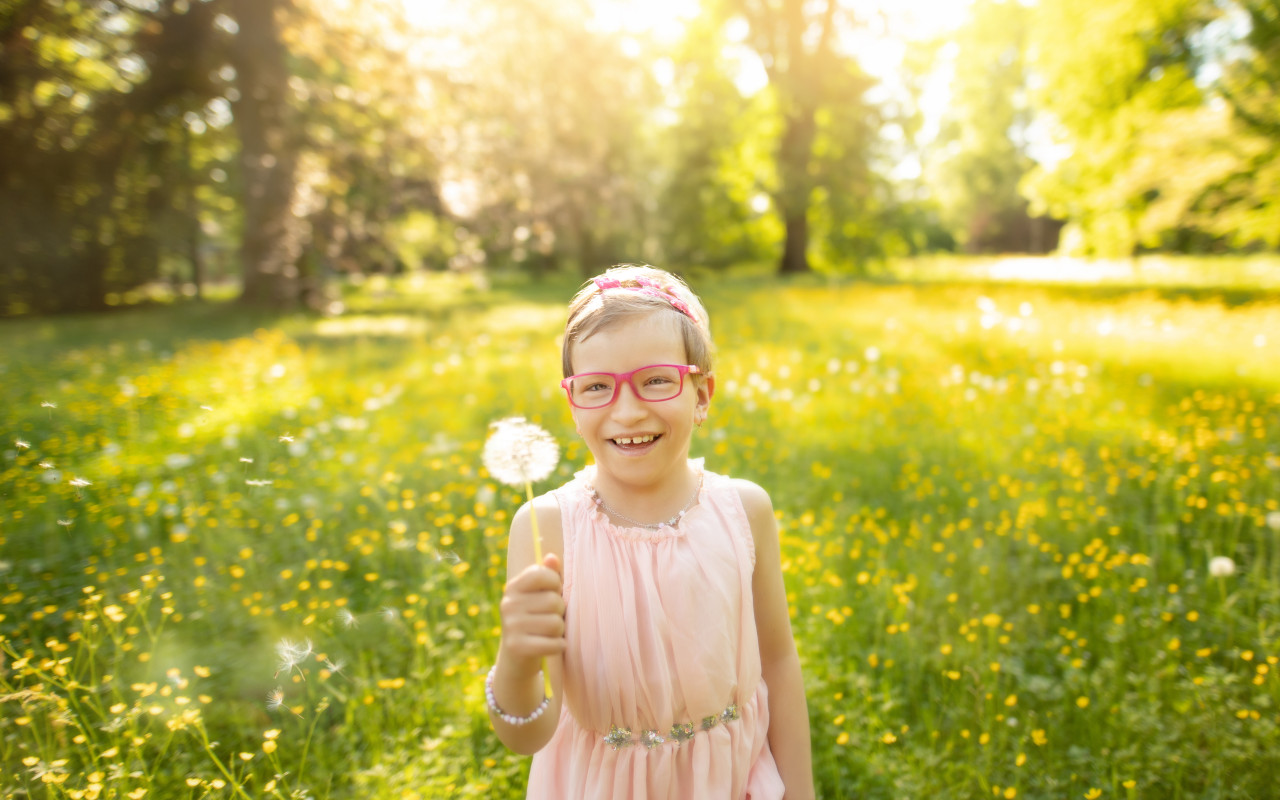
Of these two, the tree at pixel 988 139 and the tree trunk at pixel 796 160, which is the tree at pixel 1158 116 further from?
the tree trunk at pixel 796 160

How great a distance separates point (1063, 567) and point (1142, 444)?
6.44ft

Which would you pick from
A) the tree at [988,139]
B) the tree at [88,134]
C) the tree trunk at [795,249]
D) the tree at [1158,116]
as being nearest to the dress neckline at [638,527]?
the tree at [88,134]

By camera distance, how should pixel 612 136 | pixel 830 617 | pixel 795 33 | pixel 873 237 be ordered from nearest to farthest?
pixel 830 617 → pixel 612 136 → pixel 795 33 → pixel 873 237

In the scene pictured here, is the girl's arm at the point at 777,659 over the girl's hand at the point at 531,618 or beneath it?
beneath

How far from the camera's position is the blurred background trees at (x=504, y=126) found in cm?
1388

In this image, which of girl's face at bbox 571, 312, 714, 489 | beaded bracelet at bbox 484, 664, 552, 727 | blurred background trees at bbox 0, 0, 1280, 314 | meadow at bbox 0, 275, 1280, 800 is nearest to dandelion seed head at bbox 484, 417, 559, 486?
girl's face at bbox 571, 312, 714, 489

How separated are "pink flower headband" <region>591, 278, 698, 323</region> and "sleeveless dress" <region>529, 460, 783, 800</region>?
1.58 ft

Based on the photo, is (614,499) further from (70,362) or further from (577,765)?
(70,362)

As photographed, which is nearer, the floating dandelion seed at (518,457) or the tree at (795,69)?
the floating dandelion seed at (518,457)

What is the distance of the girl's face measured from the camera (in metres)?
1.55

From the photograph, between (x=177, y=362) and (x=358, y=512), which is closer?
(x=358, y=512)

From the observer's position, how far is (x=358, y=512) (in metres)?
4.02

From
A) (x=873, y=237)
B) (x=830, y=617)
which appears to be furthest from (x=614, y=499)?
(x=873, y=237)

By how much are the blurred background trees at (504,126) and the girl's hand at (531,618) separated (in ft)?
24.9
